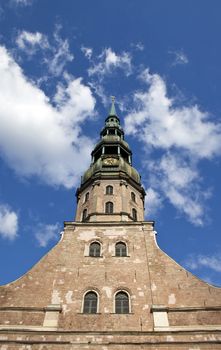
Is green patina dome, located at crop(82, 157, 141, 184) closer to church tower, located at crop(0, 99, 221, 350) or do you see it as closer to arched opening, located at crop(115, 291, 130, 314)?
church tower, located at crop(0, 99, 221, 350)

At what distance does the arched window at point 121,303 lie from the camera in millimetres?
17328

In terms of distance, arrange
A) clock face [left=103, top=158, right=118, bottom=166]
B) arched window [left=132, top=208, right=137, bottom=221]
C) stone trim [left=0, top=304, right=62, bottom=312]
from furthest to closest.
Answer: clock face [left=103, top=158, right=118, bottom=166]
arched window [left=132, top=208, right=137, bottom=221]
stone trim [left=0, top=304, right=62, bottom=312]

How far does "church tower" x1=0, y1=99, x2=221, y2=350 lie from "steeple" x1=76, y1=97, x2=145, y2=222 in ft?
7.08

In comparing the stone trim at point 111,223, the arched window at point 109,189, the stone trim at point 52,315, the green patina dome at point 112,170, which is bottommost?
the stone trim at point 52,315

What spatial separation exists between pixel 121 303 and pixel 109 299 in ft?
2.02

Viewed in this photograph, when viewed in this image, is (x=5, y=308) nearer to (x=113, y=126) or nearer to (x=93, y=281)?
(x=93, y=281)

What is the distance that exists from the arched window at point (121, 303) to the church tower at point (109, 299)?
5 cm

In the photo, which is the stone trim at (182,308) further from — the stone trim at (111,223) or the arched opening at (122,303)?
the stone trim at (111,223)

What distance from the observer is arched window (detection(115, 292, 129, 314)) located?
1733 cm

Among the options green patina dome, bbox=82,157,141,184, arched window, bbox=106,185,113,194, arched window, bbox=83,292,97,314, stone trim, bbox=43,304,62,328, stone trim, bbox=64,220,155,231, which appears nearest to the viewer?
stone trim, bbox=43,304,62,328

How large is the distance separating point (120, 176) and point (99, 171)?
5.66 ft

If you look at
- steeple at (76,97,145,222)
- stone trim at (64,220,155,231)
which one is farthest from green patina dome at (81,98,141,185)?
stone trim at (64,220,155,231)

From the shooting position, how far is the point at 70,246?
20.9 meters

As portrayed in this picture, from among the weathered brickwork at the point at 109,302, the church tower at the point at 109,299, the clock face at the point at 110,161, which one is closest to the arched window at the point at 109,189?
the clock face at the point at 110,161
